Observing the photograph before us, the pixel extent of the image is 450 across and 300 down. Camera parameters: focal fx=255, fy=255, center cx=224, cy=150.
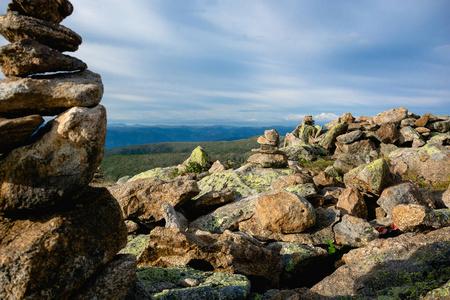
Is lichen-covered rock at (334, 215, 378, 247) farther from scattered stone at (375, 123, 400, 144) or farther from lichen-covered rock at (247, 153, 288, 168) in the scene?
scattered stone at (375, 123, 400, 144)

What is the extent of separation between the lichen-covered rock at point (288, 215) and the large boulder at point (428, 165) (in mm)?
14651

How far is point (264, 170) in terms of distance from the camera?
22906mm

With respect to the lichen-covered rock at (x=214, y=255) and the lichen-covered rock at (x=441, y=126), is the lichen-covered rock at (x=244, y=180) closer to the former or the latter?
the lichen-covered rock at (x=214, y=255)

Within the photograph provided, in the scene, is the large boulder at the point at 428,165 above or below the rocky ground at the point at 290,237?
above

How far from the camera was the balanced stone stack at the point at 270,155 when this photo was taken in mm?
23406

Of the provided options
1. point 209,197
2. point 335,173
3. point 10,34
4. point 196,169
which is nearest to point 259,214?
point 209,197

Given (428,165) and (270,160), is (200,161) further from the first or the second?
(428,165)

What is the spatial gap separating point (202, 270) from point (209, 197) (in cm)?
692

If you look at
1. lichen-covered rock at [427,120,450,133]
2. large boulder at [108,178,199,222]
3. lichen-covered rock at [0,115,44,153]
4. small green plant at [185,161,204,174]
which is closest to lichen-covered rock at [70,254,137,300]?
lichen-covered rock at [0,115,44,153]

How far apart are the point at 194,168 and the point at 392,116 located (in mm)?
36479

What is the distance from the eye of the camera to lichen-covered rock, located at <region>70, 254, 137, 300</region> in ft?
19.2

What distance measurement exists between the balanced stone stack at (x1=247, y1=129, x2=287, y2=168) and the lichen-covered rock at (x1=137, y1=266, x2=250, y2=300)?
1571 centimetres

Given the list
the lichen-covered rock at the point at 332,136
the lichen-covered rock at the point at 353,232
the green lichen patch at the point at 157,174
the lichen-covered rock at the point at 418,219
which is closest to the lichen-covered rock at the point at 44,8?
the lichen-covered rock at the point at 353,232

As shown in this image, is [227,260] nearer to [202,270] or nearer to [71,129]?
[202,270]
